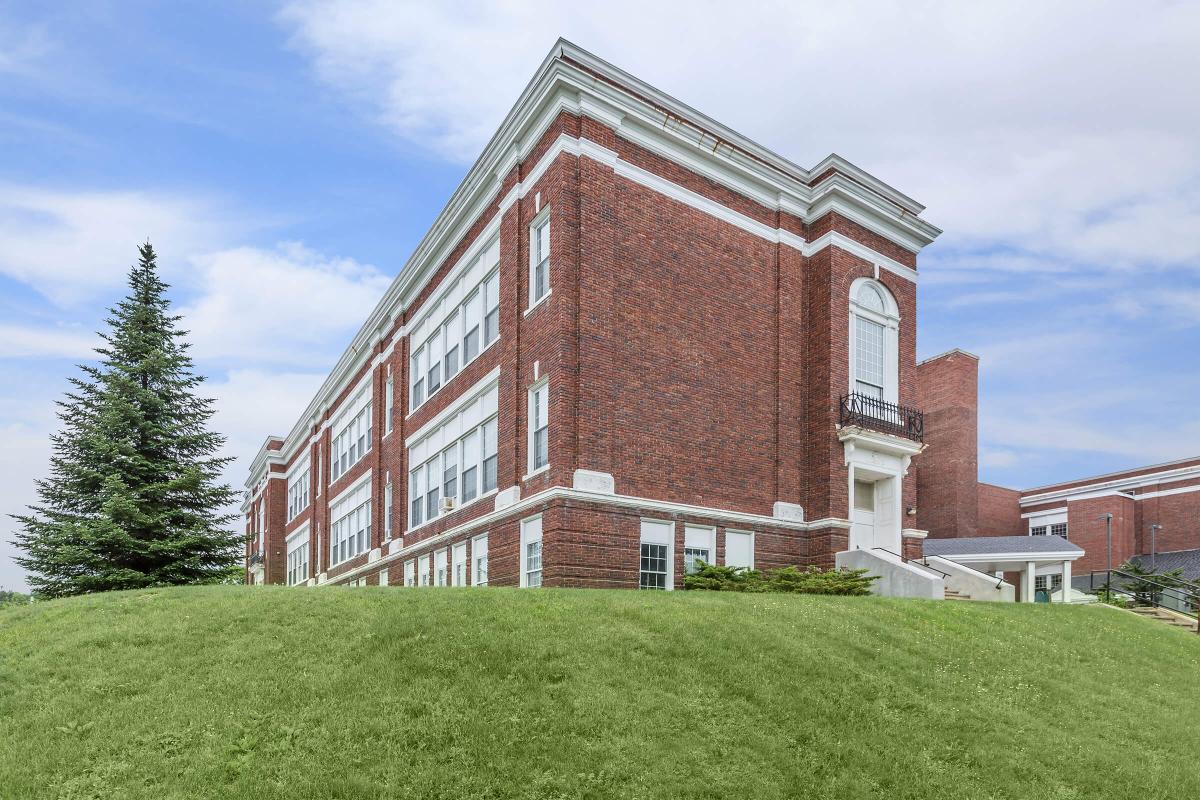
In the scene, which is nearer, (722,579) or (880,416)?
(722,579)

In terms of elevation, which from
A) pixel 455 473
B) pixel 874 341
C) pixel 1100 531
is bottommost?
pixel 1100 531

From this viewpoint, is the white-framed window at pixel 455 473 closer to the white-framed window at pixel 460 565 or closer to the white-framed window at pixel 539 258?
the white-framed window at pixel 460 565

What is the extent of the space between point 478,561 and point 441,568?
11.0 ft

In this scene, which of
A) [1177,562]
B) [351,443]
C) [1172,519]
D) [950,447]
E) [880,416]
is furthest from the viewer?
[1172,519]

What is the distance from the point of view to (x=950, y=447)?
4516 cm

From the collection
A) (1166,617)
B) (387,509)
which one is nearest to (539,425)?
(387,509)

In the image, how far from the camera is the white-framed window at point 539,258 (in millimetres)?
21641

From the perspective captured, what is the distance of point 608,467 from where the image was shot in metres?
20.1

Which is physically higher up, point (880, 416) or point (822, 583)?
point (880, 416)

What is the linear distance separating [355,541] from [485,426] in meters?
16.4

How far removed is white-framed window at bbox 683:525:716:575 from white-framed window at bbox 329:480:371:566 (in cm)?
1810

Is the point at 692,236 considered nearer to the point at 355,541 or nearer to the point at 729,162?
the point at 729,162

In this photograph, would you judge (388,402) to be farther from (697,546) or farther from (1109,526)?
(1109,526)

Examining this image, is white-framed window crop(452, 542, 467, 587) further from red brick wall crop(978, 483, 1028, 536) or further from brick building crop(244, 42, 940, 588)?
red brick wall crop(978, 483, 1028, 536)
